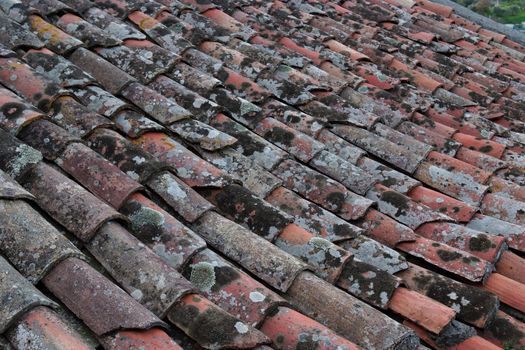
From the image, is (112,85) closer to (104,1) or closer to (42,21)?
(42,21)

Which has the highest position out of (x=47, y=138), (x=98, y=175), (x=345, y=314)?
(x=47, y=138)

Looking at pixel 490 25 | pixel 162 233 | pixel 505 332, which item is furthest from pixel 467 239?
pixel 490 25

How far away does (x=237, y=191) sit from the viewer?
3176mm

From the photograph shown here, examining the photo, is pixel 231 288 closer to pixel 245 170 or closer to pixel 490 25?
pixel 245 170

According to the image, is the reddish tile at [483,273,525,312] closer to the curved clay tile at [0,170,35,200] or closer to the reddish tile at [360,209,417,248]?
the reddish tile at [360,209,417,248]

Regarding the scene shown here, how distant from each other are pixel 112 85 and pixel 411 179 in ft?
6.67

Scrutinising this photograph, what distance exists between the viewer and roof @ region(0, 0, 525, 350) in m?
2.33

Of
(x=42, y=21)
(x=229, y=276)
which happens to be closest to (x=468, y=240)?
(x=229, y=276)

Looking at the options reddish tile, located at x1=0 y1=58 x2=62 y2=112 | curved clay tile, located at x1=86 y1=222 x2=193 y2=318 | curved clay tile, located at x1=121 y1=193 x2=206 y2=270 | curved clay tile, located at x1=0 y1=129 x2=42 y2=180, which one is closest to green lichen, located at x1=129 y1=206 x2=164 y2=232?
curved clay tile, located at x1=121 y1=193 x2=206 y2=270

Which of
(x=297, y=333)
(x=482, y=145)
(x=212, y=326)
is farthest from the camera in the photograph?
(x=482, y=145)

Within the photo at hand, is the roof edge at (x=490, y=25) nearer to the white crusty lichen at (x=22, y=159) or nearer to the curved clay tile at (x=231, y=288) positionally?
the curved clay tile at (x=231, y=288)

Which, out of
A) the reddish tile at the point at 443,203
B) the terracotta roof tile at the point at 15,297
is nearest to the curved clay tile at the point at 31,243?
the terracotta roof tile at the point at 15,297

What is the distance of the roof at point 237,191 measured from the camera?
2.33 metres

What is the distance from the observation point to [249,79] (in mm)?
4441
